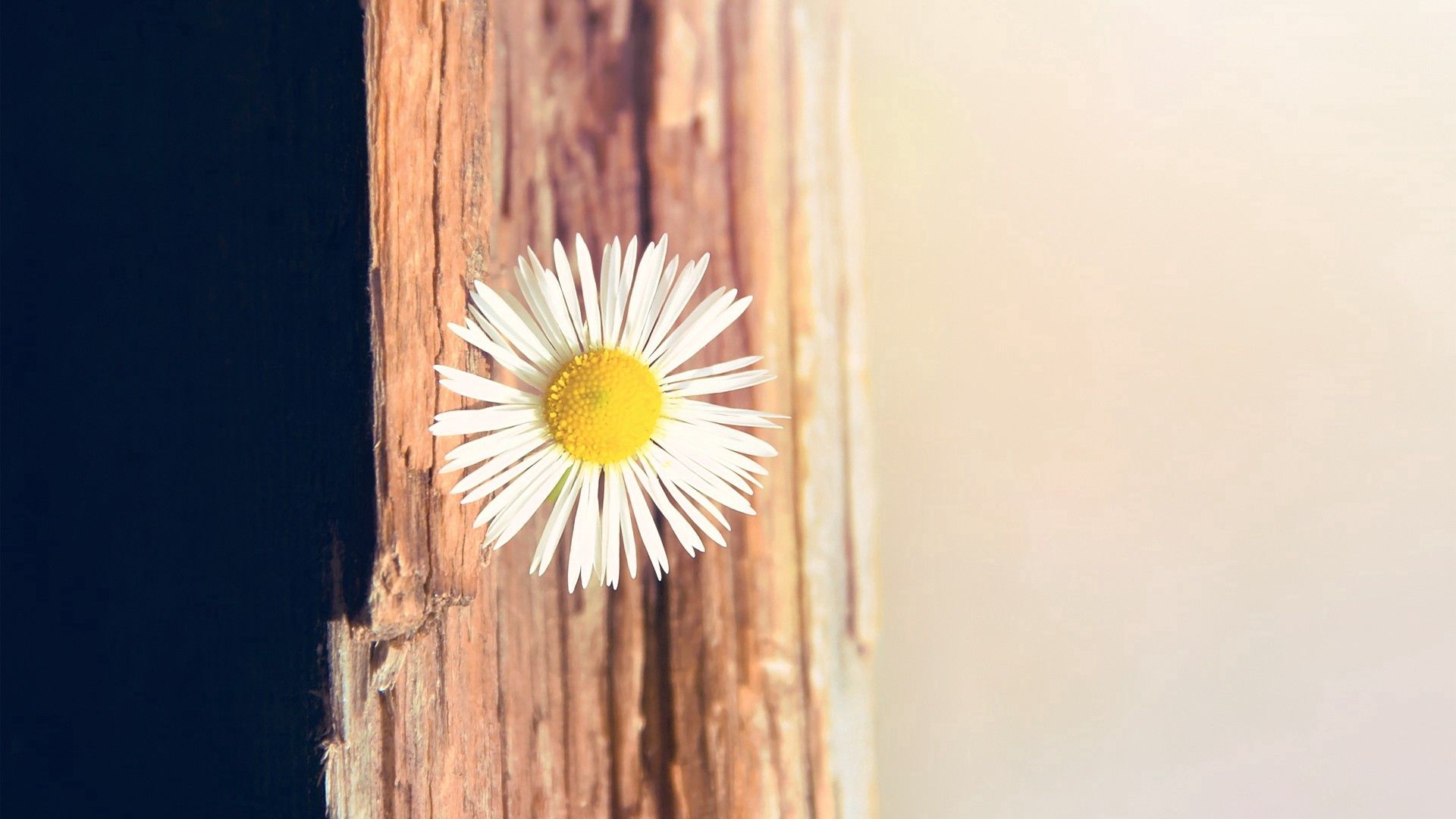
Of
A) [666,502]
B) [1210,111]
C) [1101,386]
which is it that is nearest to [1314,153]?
[1210,111]

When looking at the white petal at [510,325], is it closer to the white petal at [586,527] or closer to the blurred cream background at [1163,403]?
the white petal at [586,527]

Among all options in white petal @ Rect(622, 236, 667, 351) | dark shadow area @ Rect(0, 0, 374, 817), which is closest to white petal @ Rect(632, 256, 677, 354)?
white petal @ Rect(622, 236, 667, 351)

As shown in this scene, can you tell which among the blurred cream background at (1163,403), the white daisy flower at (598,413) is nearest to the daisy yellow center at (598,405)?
the white daisy flower at (598,413)

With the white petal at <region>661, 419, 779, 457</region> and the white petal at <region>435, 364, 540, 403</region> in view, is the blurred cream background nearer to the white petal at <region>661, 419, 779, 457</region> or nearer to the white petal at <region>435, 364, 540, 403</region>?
the white petal at <region>661, 419, 779, 457</region>

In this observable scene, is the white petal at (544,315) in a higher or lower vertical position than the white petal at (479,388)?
higher

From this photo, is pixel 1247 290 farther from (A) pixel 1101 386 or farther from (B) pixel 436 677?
(B) pixel 436 677

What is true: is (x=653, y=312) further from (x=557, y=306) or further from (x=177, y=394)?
(x=177, y=394)
